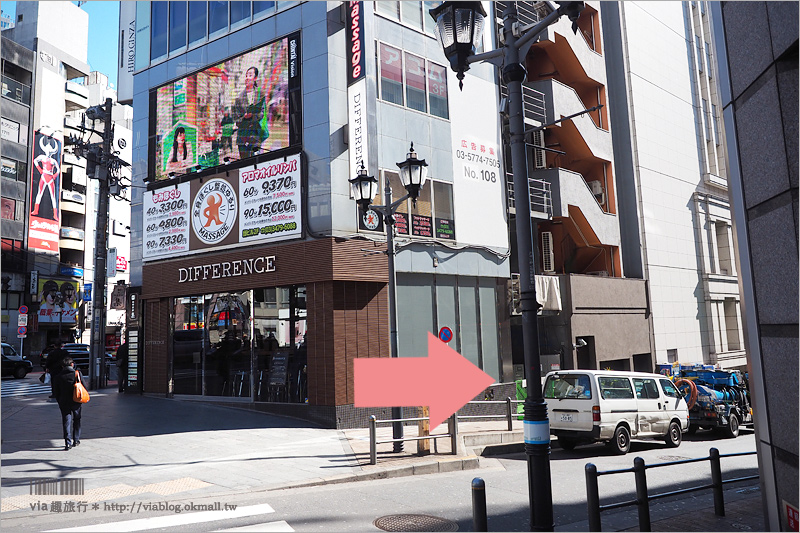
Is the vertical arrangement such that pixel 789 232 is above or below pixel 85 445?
above

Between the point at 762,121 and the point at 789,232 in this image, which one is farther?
the point at 762,121

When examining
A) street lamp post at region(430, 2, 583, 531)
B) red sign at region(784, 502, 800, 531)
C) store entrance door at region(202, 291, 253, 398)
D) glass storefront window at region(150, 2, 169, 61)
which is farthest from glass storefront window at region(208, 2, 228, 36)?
red sign at region(784, 502, 800, 531)

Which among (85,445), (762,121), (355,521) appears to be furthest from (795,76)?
(85,445)

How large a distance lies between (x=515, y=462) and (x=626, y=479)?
9.17ft

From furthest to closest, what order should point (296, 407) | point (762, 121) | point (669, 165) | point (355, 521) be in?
point (669, 165), point (296, 407), point (355, 521), point (762, 121)

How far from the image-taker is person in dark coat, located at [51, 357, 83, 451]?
41.0ft

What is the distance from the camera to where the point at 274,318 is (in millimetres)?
18000

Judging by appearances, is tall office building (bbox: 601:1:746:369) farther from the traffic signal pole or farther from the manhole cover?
the manhole cover

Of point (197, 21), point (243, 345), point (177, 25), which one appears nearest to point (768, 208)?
point (243, 345)

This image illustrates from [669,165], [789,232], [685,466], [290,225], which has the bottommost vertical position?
[685,466]

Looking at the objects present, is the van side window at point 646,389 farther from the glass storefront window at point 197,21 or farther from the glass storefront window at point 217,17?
the glass storefront window at point 197,21

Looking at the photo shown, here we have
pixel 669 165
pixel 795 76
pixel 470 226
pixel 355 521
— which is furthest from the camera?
pixel 669 165

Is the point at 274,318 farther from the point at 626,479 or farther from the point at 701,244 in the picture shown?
the point at 701,244

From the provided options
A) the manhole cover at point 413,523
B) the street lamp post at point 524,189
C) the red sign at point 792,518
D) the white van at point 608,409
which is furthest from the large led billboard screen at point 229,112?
the red sign at point 792,518
